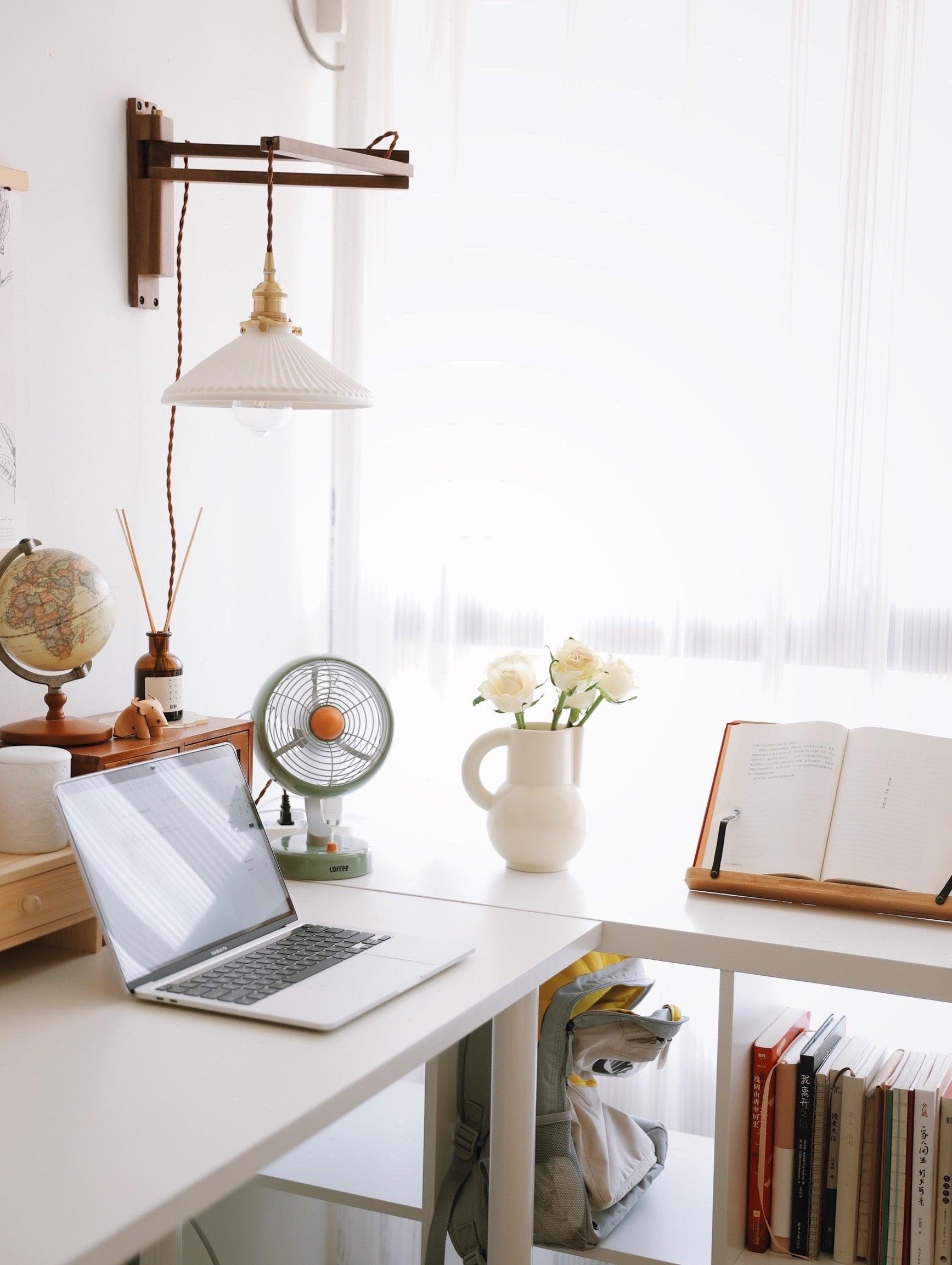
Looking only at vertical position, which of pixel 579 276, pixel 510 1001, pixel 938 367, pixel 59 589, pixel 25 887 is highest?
pixel 579 276

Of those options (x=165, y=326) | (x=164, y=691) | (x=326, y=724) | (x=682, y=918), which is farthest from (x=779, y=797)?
(x=165, y=326)

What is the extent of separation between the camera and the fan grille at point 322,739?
5.49 ft

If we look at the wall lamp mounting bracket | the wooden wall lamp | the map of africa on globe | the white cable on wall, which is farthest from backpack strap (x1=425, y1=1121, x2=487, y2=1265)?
the white cable on wall

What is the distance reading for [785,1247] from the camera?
1.49m

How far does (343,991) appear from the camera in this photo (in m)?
1.20

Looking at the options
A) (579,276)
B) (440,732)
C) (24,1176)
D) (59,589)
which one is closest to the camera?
(24,1176)

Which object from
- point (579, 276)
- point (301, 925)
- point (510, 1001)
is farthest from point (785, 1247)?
point (579, 276)

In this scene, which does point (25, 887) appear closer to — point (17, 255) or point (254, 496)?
point (17, 255)

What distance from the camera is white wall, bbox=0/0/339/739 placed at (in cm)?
167

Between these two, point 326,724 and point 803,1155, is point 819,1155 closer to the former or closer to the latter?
point 803,1155

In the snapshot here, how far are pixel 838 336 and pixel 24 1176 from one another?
164 centimetres

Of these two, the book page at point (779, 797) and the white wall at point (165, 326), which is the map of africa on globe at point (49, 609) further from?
the book page at point (779, 797)

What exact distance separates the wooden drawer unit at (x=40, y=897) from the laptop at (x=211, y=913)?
8 centimetres

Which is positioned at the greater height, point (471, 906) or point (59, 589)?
point (59, 589)
